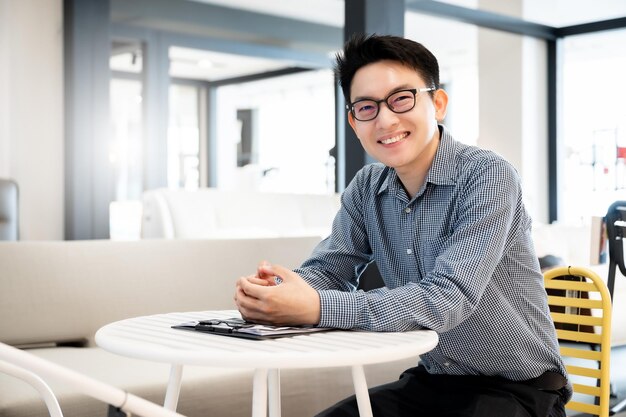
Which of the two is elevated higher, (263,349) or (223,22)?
(223,22)

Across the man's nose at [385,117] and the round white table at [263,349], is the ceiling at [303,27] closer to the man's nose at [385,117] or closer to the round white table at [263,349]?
the man's nose at [385,117]

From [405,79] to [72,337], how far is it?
167 centimetres

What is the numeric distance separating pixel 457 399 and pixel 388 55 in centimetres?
74

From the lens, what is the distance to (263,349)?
1.26 m

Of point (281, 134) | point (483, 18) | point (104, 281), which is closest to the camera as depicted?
point (104, 281)

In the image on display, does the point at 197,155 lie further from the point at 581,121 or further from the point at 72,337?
the point at 72,337

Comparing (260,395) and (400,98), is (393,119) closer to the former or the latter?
(400,98)

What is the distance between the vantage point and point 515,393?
162cm

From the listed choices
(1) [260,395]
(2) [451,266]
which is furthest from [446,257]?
(1) [260,395]

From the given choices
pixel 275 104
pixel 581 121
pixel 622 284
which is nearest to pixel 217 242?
pixel 622 284

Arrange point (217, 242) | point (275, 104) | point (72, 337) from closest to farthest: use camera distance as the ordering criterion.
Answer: point (72, 337)
point (217, 242)
point (275, 104)

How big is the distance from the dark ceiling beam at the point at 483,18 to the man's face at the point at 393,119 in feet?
14.3

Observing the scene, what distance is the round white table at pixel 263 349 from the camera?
120cm

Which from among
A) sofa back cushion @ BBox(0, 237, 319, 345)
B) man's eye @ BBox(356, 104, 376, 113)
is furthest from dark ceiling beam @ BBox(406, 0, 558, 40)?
man's eye @ BBox(356, 104, 376, 113)
